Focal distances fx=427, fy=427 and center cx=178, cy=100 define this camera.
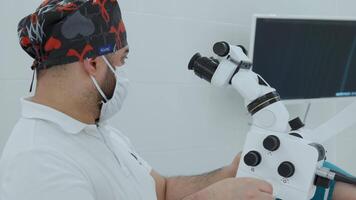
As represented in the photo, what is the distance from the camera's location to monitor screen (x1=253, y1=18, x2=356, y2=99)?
7.89ft

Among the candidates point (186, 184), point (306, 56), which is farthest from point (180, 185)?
point (306, 56)

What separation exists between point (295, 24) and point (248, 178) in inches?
59.2

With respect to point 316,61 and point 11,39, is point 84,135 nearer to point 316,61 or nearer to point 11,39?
point 11,39

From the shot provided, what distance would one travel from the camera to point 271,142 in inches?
45.3

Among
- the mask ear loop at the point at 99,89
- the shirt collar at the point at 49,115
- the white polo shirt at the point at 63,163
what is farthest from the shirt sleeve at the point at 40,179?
the mask ear loop at the point at 99,89

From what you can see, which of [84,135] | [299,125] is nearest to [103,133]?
[84,135]

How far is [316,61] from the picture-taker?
259 centimetres

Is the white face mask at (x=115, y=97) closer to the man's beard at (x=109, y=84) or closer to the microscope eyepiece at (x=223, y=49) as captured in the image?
the man's beard at (x=109, y=84)

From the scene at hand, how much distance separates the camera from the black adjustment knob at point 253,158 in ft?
3.84

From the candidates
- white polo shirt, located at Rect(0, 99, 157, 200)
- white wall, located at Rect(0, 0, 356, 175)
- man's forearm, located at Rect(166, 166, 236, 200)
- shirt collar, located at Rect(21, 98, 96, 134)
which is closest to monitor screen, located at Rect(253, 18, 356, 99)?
white wall, located at Rect(0, 0, 356, 175)

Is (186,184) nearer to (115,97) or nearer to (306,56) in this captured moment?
(115,97)

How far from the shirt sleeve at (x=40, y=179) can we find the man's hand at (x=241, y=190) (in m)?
0.35

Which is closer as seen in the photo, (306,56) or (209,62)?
(209,62)

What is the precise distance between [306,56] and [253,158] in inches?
61.0
